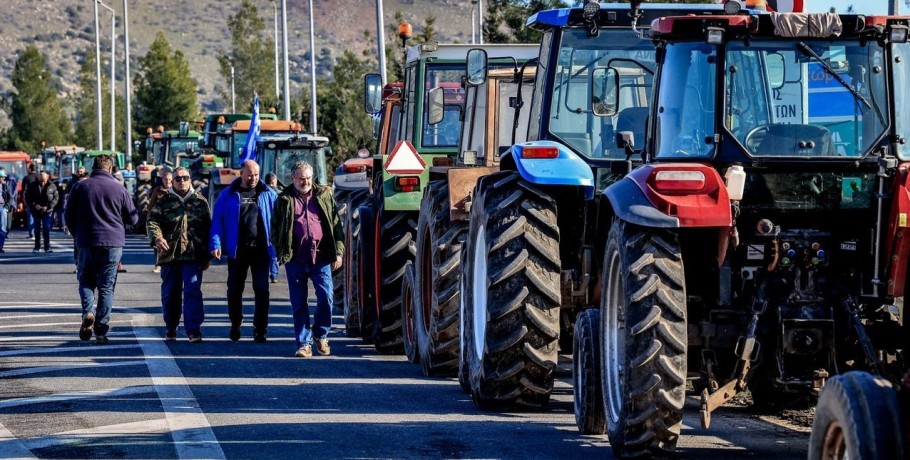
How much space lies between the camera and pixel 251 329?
1880 centimetres

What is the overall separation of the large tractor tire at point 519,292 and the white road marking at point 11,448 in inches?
116

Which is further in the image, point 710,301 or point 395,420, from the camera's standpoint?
point 395,420

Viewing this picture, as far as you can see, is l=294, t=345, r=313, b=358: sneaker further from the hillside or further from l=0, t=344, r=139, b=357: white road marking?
the hillside

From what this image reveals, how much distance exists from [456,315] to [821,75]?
4944mm

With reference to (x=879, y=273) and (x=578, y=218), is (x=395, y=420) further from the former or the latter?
(x=879, y=273)

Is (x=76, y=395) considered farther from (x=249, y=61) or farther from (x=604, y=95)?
(x=249, y=61)

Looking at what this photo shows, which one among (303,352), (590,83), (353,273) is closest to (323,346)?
(303,352)

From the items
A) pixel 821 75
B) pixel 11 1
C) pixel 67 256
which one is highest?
pixel 11 1

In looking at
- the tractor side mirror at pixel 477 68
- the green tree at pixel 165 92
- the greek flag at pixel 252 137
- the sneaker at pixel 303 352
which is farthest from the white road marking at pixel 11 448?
the green tree at pixel 165 92

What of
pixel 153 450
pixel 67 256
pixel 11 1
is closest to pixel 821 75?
pixel 153 450

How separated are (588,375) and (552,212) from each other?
1.44 m

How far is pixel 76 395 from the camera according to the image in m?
12.5

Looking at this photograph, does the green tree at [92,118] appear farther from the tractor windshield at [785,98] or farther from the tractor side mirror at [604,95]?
the tractor windshield at [785,98]

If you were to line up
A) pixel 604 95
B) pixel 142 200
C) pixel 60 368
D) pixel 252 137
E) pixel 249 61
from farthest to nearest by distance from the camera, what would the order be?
pixel 249 61 < pixel 142 200 < pixel 252 137 < pixel 60 368 < pixel 604 95
